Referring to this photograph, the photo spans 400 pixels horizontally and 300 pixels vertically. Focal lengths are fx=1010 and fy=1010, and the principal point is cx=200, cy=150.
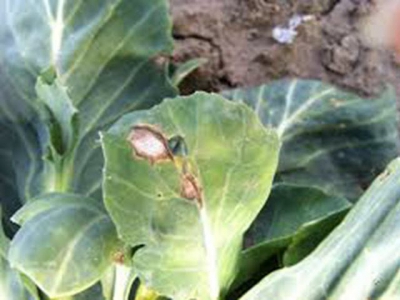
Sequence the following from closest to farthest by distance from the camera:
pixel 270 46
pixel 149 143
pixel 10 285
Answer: pixel 149 143 → pixel 10 285 → pixel 270 46

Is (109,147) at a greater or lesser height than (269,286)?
greater

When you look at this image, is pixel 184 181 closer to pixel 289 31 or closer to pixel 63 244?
pixel 63 244

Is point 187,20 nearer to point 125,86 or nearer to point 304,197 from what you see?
point 125,86

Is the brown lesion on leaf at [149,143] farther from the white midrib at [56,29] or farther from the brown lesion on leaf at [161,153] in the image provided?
the white midrib at [56,29]

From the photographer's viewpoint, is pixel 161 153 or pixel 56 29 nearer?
pixel 161 153

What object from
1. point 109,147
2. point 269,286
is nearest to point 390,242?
point 269,286

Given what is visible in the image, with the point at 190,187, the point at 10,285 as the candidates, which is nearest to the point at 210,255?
the point at 190,187

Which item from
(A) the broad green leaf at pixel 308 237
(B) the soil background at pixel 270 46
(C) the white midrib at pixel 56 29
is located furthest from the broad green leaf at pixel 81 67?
(A) the broad green leaf at pixel 308 237
